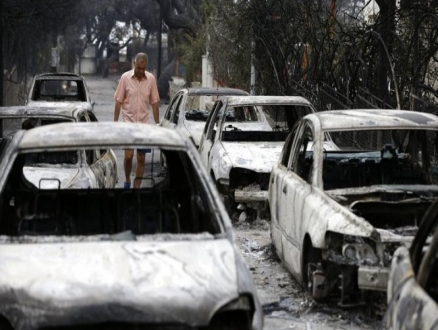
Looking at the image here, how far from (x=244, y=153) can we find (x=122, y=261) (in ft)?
23.4

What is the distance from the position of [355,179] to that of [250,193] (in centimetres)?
258

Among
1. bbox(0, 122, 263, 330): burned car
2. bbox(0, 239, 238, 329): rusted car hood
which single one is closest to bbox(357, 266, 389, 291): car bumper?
bbox(0, 122, 263, 330): burned car

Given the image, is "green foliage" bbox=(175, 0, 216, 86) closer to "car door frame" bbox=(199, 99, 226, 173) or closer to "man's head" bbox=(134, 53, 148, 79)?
"man's head" bbox=(134, 53, 148, 79)

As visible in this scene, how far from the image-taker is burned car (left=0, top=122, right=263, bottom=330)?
16.8 ft

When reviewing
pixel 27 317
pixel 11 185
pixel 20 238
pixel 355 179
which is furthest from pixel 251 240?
pixel 27 317

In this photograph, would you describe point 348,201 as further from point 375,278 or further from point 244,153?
point 244,153

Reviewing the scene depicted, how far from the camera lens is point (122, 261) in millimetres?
5461

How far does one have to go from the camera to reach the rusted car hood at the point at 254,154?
12125 mm

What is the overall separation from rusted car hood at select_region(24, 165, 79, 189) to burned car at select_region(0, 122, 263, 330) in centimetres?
287

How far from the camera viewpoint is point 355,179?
9.45 meters

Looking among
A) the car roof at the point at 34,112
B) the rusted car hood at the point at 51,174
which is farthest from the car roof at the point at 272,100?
the rusted car hood at the point at 51,174

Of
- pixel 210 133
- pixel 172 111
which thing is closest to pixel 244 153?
pixel 210 133

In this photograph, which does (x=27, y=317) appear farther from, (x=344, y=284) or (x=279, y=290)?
(x=279, y=290)

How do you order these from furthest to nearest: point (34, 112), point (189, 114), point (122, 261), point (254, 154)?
point (189, 114)
point (254, 154)
point (34, 112)
point (122, 261)
